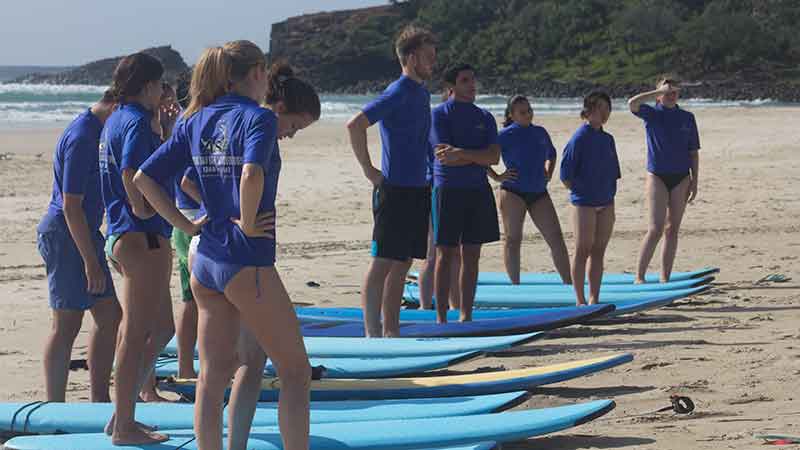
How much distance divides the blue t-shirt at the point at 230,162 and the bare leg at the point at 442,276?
11.5 ft

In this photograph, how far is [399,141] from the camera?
22.3 feet

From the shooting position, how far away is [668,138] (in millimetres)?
9133

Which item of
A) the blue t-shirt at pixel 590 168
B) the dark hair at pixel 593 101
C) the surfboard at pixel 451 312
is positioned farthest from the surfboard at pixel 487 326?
the dark hair at pixel 593 101

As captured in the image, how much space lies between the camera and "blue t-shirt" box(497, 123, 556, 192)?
9.02m

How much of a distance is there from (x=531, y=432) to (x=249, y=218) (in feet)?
5.24

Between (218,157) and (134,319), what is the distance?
1.12m

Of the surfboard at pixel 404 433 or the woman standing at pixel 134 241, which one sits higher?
the woman standing at pixel 134 241

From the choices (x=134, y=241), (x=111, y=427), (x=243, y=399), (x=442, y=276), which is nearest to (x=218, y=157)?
(x=243, y=399)

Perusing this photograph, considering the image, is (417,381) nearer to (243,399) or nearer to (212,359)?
(243,399)

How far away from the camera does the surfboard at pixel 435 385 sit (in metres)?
5.74

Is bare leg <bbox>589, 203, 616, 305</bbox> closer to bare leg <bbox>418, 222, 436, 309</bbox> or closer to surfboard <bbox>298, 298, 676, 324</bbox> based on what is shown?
surfboard <bbox>298, 298, 676, 324</bbox>

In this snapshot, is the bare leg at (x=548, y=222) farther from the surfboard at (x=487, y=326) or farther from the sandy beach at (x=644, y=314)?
the surfboard at (x=487, y=326)

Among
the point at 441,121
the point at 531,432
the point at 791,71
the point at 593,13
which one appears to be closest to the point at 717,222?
the point at 441,121

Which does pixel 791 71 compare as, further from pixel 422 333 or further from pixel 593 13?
pixel 422 333
